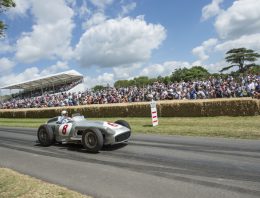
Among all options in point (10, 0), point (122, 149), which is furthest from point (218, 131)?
point (10, 0)

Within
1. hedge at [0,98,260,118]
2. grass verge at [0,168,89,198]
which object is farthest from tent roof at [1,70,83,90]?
grass verge at [0,168,89,198]

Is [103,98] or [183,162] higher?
[103,98]

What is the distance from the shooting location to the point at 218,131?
13109 millimetres

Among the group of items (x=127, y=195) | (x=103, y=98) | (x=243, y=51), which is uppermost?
(x=243, y=51)

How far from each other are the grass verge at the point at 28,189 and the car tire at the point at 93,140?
2772 mm

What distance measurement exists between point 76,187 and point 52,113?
83.2ft

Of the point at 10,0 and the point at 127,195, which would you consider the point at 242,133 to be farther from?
the point at 10,0

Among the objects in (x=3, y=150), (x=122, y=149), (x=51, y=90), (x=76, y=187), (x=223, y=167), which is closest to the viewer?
(x=76, y=187)

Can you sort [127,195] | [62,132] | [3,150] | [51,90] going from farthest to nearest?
1. [51,90]
2. [3,150]
3. [62,132]
4. [127,195]

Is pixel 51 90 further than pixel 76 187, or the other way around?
pixel 51 90

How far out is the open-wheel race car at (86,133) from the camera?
10.6m

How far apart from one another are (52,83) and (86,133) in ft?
183

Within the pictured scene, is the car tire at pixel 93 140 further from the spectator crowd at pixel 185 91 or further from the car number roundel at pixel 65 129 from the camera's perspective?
the spectator crowd at pixel 185 91

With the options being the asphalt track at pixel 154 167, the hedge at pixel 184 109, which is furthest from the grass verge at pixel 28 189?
the hedge at pixel 184 109
